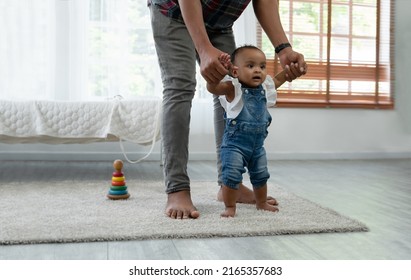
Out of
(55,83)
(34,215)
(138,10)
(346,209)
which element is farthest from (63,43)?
(346,209)

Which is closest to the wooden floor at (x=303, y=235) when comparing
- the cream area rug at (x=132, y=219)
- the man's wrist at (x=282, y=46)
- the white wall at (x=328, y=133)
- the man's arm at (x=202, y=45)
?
the cream area rug at (x=132, y=219)

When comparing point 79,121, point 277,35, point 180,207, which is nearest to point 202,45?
point 277,35

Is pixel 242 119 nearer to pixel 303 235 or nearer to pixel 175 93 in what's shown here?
pixel 175 93

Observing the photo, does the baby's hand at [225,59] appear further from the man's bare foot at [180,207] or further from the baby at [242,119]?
the man's bare foot at [180,207]

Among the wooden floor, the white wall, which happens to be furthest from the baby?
the white wall

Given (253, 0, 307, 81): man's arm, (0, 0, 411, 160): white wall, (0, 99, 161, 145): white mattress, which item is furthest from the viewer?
(0, 0, 411, 160): white wall

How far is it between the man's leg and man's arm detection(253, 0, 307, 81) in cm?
27

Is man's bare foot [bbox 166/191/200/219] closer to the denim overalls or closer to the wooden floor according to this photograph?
the denim overalls

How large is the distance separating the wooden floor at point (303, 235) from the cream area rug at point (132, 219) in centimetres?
4

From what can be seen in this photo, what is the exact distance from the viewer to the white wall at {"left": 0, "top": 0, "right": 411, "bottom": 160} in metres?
3.56

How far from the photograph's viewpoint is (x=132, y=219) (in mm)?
1473

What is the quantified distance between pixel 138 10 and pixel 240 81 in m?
2.15
